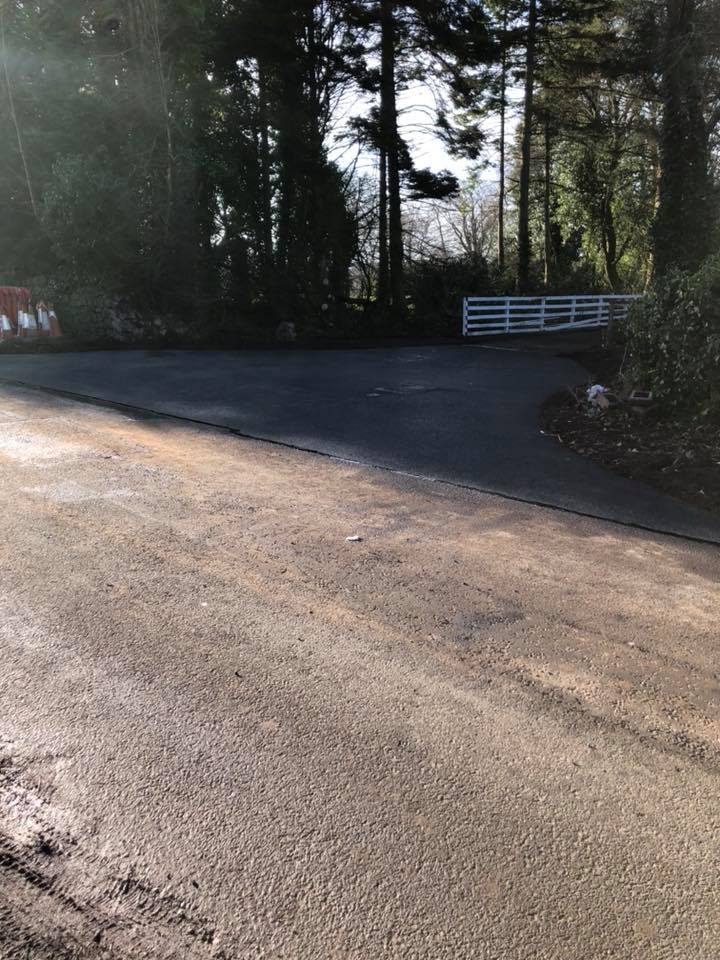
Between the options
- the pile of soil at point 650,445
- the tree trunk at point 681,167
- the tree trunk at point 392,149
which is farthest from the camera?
the tree trunk at point 392,149

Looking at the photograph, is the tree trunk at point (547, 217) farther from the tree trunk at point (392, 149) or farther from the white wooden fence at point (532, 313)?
the tree trunk at point (392, 149)

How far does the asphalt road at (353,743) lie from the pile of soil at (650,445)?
1514 mm

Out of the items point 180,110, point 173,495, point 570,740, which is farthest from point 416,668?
point 180,110

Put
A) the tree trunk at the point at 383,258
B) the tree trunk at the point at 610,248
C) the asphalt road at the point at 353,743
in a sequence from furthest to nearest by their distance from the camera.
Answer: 1. the tree trunk at the point at 610,248
2. the tree trunk at the point at 383,258
3. the asphalt road at the point at 353,743

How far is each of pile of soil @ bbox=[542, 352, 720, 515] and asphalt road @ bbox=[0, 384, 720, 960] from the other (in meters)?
1.51

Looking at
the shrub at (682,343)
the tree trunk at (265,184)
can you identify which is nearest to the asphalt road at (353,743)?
the shrub at (682,343)

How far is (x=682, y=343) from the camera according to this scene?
7.58m

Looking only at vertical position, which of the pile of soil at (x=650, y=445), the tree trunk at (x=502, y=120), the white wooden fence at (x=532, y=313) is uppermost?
the tree trunk at (x=502, y=120)

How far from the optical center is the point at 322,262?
2416 cm

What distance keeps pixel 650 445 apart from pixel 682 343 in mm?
1203

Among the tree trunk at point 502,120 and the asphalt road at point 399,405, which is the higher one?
the tree trunk at point 502,120

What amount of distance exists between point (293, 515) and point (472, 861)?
3.25 metres

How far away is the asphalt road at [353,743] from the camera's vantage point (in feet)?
6.26

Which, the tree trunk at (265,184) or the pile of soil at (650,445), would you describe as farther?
the tree trunk at (265,184)
